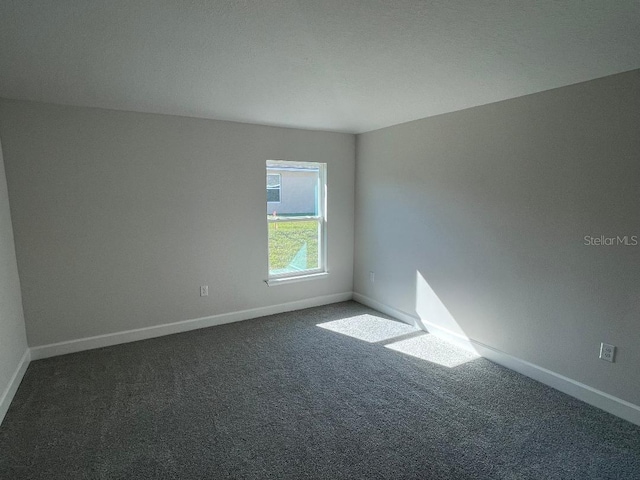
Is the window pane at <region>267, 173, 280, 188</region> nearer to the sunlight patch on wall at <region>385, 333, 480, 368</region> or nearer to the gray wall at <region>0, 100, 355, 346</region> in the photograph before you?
the gray wall at <region>0, 100, 355, 346</region>

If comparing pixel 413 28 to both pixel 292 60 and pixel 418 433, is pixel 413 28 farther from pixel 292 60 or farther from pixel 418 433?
pixel 418 433

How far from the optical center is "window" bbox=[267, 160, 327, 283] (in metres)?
4.16

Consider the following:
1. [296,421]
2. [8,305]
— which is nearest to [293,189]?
[296,421]

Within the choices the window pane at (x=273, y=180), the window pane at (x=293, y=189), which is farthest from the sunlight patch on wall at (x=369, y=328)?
the window pane at (x=273, y=180)

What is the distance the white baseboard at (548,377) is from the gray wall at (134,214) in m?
1.89

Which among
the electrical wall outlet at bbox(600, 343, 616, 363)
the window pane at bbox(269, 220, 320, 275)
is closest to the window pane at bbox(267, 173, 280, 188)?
the window pane at bbox(269, 220, 320, 275)

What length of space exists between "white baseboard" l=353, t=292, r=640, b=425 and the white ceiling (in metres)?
2.12

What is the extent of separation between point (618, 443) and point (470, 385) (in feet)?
2.86

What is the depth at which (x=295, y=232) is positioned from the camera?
438 cm

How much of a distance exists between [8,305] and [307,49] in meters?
2.83

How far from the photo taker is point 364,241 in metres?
4.51

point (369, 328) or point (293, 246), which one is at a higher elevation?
point (293, 246)

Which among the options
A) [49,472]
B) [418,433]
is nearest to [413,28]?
[418,433]

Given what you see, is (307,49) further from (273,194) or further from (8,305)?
(8,305)
